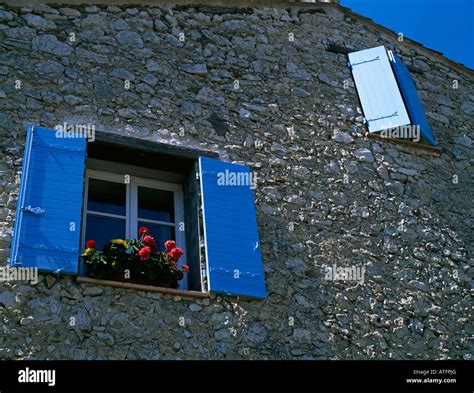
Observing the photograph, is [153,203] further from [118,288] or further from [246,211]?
[118,288]

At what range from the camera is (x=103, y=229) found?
6.60 m

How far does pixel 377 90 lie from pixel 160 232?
2.97m

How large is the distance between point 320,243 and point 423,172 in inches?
67.8

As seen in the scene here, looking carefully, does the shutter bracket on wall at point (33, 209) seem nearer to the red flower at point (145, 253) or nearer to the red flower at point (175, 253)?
the red flower at point (145, 253)

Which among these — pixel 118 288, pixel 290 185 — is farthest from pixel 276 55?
pixel 118 288

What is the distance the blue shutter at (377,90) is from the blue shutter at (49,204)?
10.2ft

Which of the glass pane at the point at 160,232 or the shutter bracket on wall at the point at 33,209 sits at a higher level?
the glass pane at the point at 160,232

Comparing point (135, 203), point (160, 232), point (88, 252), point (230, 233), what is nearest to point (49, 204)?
point (88, 252)

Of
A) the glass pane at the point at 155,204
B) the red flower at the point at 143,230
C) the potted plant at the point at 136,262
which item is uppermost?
the glass pane at the point at 155,204

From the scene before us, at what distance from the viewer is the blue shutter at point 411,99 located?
8.27 m

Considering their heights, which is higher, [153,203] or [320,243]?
[153,203]

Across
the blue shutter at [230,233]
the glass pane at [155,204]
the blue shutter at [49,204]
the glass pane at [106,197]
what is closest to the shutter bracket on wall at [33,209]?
the blue shutter at [49,204]

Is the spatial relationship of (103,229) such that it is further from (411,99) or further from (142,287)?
(411,99)

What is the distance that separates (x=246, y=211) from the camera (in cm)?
677
